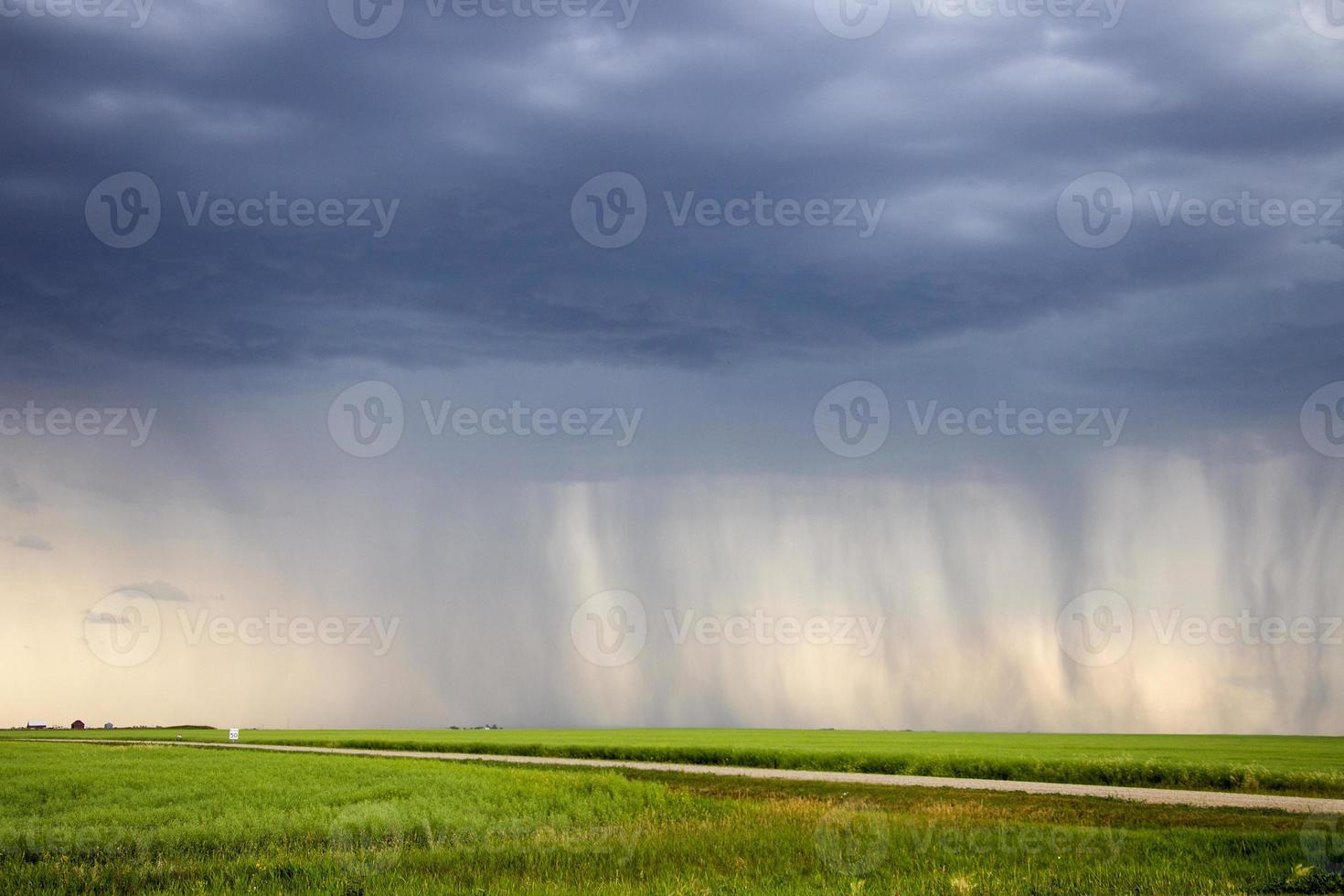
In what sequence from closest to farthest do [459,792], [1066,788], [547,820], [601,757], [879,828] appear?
[879,828]
[547,820]
[459,792]
[1066,788]
[601,757]

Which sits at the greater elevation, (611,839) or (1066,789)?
(611,839)

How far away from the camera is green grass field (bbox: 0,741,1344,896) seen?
15.8m

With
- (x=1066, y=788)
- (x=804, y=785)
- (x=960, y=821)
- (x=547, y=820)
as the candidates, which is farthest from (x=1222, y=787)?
(x=547, y=820)

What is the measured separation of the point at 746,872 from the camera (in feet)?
55.6

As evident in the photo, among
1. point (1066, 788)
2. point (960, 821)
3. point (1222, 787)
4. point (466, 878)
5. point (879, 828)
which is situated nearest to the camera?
point (466, 878)

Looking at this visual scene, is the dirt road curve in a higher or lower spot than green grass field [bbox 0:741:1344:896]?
lower

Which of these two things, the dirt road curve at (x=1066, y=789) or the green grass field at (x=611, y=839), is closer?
the green grass field at (x=611, y=839)

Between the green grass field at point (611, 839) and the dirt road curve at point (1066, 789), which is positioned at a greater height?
the green grass field at point (611, 839)

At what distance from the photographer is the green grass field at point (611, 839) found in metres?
15.8

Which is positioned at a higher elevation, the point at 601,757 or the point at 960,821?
the point at 960,821

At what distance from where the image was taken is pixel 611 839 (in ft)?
72.7

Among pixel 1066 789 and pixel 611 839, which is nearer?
pixel 611 839

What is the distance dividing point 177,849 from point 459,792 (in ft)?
35.4

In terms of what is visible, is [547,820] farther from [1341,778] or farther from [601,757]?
[601,757]
